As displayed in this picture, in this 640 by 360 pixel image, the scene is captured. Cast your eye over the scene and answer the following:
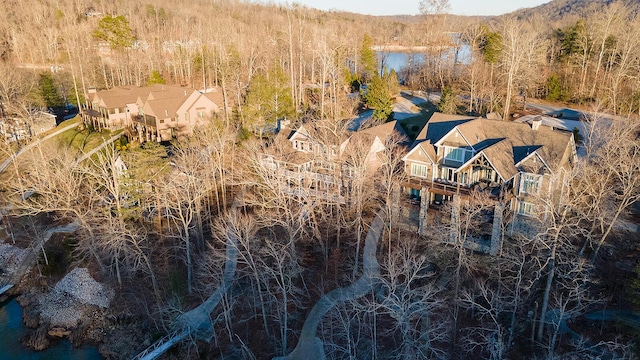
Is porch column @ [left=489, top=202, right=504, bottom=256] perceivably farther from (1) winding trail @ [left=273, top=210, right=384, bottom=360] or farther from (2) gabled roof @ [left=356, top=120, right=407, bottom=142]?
(2) gabled roof @ [left=356, top=120, right=407, bottom=142]

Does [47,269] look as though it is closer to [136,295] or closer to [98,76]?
[136,295]

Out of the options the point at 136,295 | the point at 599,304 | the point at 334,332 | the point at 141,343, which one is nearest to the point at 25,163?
the point at 136,295

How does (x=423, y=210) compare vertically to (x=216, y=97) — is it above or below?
below

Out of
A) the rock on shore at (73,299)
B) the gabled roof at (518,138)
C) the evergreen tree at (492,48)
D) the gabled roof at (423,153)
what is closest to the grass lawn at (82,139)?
the rock on shore at (73,299)

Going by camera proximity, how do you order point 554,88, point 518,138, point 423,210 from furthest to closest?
point 554,88 → point 518,138 → point 423,210

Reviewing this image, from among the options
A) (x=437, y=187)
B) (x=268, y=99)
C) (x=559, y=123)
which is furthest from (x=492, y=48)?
(x=437, y=187)

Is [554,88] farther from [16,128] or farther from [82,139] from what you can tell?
[16,128]

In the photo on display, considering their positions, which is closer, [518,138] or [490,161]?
[490,161]

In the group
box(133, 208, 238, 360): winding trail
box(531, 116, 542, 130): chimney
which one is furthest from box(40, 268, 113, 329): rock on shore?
box(531, 116, 542, 130): chimney
